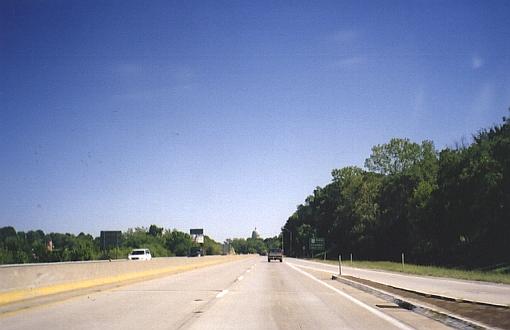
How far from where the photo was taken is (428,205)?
67.7 metres

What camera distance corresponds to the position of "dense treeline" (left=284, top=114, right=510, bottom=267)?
55.9 metres

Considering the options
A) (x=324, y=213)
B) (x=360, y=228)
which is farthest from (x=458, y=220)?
(x=324, y=213)

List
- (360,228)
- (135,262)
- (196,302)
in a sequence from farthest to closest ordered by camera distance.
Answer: (360,228), (135,262), (196,302)

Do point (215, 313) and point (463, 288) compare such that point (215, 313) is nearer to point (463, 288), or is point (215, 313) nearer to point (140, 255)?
point (463, 288)

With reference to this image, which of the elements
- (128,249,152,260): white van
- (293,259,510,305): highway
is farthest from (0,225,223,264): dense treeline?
(293,259,510,305): highway

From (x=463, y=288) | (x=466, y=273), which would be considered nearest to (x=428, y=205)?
(x=466, y=273)

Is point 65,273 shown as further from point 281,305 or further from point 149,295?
point 281,305

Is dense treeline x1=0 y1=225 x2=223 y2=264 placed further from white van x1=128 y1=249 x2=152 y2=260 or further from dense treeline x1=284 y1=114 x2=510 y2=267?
dense treeline x1=284 y1=114 x2=510 y2=267

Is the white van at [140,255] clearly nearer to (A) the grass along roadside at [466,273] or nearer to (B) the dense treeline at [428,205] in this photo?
(A) the grass along roadside at [466,273]

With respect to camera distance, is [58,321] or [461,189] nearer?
[58,321]

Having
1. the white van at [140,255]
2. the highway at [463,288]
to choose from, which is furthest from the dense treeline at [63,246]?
the highway at [463,288]

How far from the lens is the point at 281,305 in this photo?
15625mm

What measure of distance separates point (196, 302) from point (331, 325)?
604cm

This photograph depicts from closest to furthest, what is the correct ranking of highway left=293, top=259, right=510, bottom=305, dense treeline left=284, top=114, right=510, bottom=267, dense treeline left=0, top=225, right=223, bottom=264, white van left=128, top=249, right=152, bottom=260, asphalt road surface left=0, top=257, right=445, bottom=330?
asphalt road surface left=0, top=257, right=445, bottom=330 < highway left=293, top=259, right=510, bottom=305 < dense treeline left=284, top=114, right=510, bottom=267 < white van left=128, top=249, right=152, bottom=260 < dense treeline left=0, top=225, right=223, bottom=264
